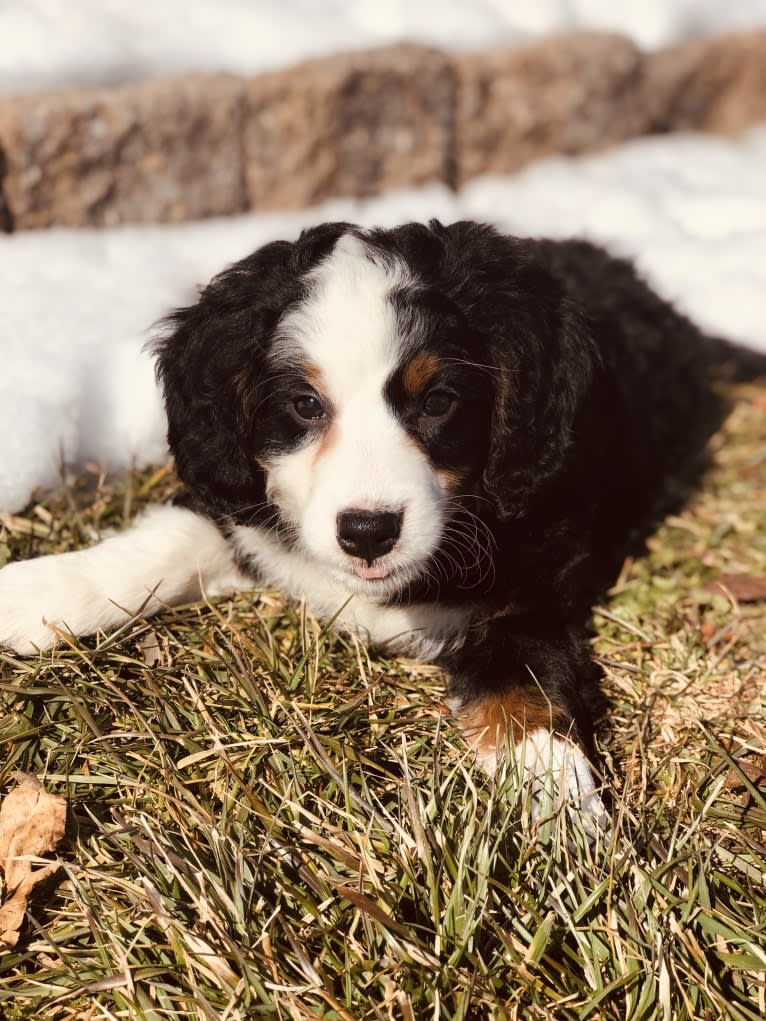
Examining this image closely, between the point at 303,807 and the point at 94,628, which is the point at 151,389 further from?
the point at 303,807

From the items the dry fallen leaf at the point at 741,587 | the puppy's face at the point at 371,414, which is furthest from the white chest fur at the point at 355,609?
the dry fallen leaf at the point at 741,587

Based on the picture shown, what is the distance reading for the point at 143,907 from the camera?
1.98 meters

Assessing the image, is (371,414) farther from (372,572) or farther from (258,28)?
(258,28)

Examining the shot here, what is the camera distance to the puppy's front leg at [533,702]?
225cm

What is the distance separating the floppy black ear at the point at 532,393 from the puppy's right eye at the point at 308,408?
45 cm

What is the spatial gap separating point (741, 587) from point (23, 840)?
222 cm

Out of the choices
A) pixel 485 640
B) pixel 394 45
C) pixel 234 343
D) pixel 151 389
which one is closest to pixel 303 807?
pixel 485 640

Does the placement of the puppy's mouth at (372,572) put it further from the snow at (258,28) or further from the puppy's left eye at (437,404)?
the snow at (258,28)

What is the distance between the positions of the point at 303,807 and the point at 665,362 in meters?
2.31

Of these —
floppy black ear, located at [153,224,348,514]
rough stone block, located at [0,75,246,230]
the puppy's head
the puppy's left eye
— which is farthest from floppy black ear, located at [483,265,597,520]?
rough stone block, located at [0,75,246,230]

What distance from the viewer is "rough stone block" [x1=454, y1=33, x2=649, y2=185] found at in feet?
17.3

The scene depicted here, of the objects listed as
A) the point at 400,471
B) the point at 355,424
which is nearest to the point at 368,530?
the point at 400,471

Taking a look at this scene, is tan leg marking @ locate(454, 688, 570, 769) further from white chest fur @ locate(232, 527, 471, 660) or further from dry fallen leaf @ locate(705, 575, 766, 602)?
dry fallen leaf @ locate(705, 575, 766, 602)

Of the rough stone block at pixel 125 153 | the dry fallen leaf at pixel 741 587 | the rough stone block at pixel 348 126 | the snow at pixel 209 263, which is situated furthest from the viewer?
the rough stone block at pixel 348 126
